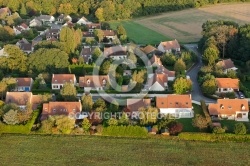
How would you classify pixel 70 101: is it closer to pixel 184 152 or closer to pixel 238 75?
pixel 184 152

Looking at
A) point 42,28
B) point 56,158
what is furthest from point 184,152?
point 42,28

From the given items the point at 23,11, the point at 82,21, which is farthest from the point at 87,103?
the point at 23,11

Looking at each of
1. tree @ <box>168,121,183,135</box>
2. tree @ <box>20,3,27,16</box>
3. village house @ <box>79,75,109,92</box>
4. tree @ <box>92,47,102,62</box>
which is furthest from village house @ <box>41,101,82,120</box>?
tree @ <box>20,3,27,16</box>

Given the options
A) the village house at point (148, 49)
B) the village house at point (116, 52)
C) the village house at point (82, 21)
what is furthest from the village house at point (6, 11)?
the village house at point (148, 49)

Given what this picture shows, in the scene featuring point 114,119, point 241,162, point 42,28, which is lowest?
point 241,162

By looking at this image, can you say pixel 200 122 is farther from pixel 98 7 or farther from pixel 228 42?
pixel 98 7

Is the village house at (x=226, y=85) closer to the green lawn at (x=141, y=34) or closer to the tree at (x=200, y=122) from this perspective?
the tree at (x=200, y=122)
